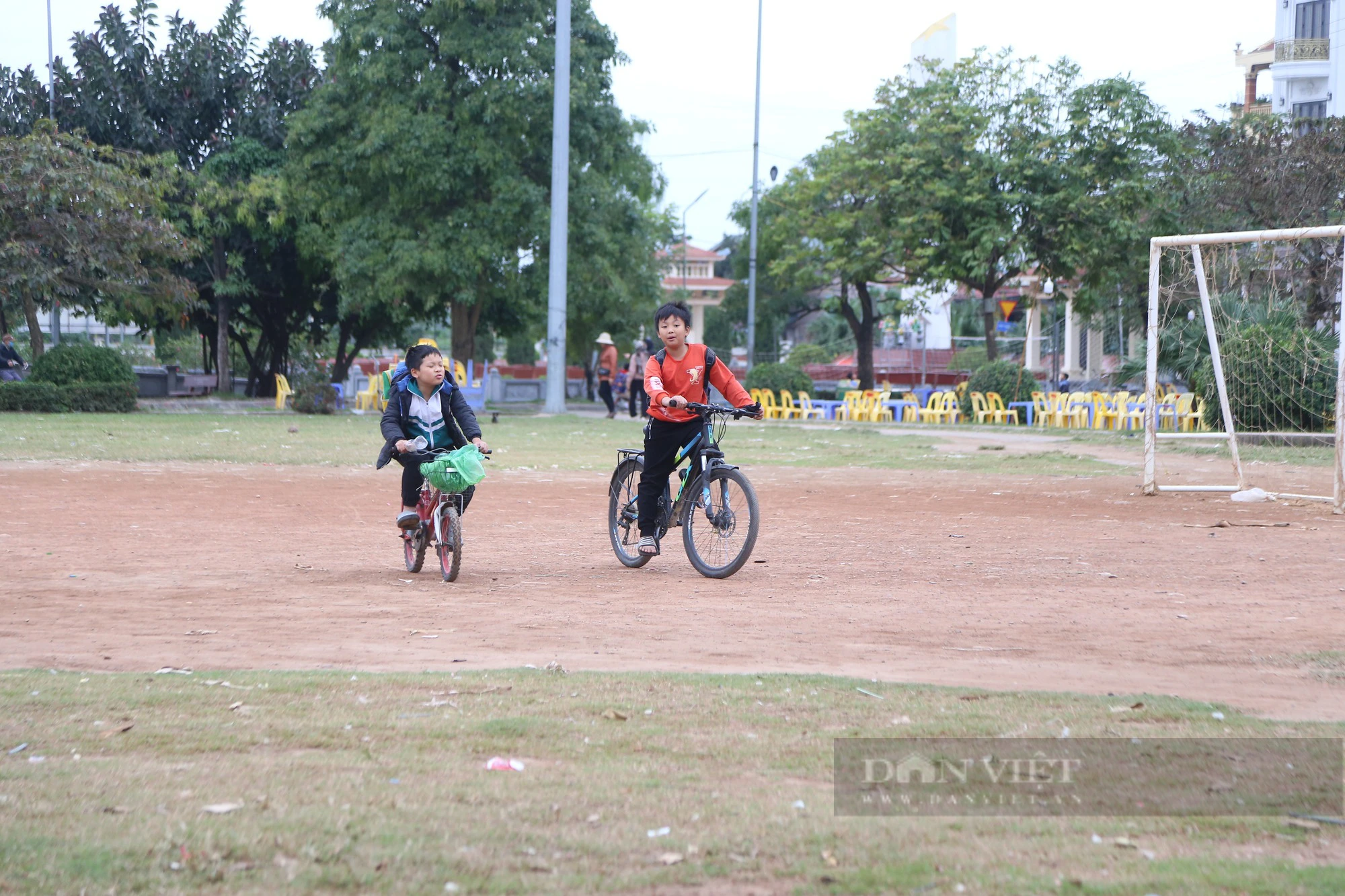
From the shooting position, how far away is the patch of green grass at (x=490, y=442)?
17.8 m

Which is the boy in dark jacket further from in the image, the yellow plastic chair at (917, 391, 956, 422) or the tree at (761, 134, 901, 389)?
the tree at (761, 134, 901, 389)

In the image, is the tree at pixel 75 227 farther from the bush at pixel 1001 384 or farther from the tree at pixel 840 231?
the bush at pixel 1001 384

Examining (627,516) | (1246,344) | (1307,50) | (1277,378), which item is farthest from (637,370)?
(1307,50)

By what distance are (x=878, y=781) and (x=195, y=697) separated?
8.20 ft

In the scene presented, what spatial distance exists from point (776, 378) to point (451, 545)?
28674 millimetres

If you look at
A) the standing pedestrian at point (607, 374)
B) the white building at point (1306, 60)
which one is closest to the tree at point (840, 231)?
the standing pedestrian at point (607, 374)

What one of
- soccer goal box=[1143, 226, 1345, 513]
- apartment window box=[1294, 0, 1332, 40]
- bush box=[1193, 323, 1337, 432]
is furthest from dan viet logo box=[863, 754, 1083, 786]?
apartment window box=[1294, 0, 1332, 40]

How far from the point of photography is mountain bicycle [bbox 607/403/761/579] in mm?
8273

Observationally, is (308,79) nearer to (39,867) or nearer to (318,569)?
(318,569)

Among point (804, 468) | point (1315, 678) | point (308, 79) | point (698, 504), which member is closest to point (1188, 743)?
point (1315, 678)

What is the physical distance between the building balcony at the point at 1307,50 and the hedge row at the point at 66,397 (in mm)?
44319

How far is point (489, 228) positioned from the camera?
33281 mm

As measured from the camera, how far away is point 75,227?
99.3 ft

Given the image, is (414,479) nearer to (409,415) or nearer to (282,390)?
(409,415)
